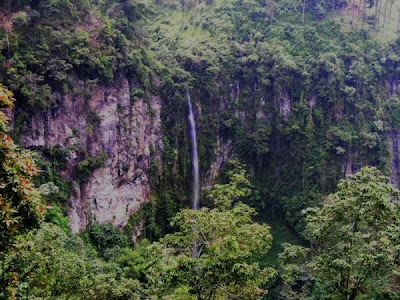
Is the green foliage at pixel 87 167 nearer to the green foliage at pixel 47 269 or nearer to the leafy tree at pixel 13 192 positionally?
the green foliage at pixel 47 269

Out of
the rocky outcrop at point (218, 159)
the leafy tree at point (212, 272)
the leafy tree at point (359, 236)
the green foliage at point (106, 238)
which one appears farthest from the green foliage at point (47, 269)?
the rocky outcrop at point (218, 159)

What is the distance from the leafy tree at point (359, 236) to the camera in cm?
872

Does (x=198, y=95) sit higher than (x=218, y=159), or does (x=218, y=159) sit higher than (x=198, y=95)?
(x=198, y=95)

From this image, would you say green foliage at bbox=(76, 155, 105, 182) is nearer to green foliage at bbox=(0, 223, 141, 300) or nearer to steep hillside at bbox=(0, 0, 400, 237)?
steep hillside at bbox=(0, 0, 400, 237)

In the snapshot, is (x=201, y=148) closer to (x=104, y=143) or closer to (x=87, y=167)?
(x=104, y=143)

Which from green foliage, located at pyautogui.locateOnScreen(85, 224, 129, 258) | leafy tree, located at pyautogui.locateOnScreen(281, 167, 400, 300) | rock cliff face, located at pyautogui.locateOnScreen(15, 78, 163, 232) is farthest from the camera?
green foliage, located at pyautogui.locateOnScreen(85, 224, 129, 258)

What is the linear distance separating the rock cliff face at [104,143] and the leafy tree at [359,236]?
39.2 feet

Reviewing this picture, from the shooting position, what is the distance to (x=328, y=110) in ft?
87.5

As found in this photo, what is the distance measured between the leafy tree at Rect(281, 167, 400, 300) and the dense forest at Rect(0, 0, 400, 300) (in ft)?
0.15

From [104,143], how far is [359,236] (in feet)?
45.8

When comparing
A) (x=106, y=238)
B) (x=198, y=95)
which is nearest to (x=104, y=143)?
(x=106, y=238)

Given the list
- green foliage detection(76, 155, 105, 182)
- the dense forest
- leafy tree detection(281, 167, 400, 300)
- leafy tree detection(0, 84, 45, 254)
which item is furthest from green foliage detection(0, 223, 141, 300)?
green foliage detection(76, 155, 105, 182)

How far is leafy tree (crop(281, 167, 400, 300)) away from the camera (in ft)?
28.6

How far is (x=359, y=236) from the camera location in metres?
8.96
